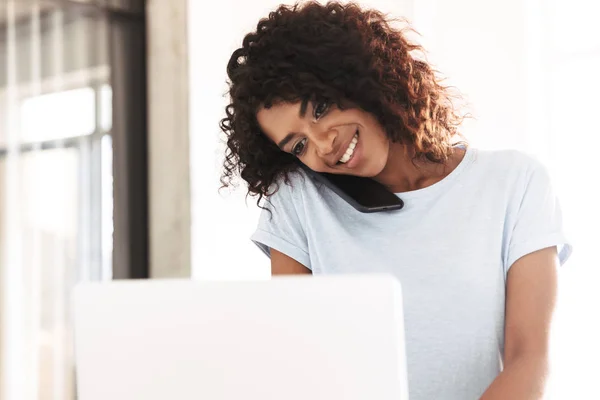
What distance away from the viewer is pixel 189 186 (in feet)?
9.26

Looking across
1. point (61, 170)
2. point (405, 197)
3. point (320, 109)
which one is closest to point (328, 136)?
point (320, 109)

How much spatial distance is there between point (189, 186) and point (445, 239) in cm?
168

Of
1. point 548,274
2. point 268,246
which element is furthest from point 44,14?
point 548,274

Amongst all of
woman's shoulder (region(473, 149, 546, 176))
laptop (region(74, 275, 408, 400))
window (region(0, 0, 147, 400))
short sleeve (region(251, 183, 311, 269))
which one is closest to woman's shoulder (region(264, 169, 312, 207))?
short sleeve (region(251, 183, 311, 269))

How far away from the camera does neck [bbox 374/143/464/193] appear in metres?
1.35

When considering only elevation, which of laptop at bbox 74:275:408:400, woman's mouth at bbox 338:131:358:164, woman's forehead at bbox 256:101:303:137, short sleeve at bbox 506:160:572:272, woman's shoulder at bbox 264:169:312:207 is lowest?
laptop at bbox 74:275:408:400

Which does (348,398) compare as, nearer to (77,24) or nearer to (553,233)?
(553,233)

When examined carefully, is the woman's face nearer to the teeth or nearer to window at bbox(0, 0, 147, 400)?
the teeth

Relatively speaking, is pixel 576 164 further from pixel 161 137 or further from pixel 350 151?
pixel 350 151

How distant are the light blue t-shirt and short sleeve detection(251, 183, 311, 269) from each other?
0.19 feet

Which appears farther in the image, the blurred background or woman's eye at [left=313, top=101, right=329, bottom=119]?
the blurred background

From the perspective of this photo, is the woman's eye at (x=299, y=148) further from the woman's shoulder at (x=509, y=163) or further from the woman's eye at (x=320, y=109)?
the woman's shoulder at (x=509, y=163)

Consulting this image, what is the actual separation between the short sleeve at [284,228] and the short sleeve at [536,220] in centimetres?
36

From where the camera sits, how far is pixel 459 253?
1.25 meters
